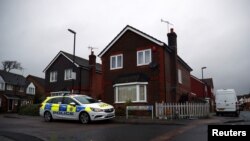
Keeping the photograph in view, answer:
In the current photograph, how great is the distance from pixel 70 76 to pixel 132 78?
1333 centimetres

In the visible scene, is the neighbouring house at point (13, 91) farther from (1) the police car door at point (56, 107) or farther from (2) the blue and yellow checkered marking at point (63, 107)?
(2) the blue and yellow checkered marking at point (63, 107)

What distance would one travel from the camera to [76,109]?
15.6 m

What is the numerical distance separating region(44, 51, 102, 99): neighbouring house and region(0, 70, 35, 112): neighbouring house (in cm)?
1642

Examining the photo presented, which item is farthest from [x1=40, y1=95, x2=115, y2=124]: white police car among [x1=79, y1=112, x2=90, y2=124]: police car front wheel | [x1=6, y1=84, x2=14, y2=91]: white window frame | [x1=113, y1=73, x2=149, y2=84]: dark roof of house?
[x1=6, y1=84, x2=14, y2=91]: white window frame

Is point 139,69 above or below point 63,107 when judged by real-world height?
above

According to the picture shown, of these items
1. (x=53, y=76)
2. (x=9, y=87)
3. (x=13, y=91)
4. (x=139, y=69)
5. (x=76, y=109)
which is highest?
(x=53, y=76)

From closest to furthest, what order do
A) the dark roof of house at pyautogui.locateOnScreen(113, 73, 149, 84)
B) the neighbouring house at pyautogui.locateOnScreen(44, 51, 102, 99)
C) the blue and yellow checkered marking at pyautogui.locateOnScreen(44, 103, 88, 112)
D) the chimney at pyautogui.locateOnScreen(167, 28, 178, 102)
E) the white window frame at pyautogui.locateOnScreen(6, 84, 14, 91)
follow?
the blue and yellow checkered marking at pyautogui.locateOnScreen(44, 103, 88, 112) < the dark roof of house at pyautogui.locateOnScreen(113, 73, 149, 84) < the chimney at pyautogui.locateOnScreen(167, 28, 178, 102) < the neighbouring house at pyautogui.locateOnScreen(44, 51, 102, 99) < the white window frame at pyautogui.locateOnScreen(6, 84, 14, 91)

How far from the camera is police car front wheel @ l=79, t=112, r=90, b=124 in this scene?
15.2 m

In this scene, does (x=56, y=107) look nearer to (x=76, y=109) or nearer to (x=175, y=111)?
(x=76, y=109)

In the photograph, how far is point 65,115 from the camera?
16.1 m

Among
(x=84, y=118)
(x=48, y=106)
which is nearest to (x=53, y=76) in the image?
(x=48, y=106)

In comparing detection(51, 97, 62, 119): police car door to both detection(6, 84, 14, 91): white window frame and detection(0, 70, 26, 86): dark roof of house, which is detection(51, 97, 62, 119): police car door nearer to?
detection(0, 70, 26, 86): dark roof of house

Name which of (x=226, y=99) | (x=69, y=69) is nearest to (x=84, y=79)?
(x=69, y=69)

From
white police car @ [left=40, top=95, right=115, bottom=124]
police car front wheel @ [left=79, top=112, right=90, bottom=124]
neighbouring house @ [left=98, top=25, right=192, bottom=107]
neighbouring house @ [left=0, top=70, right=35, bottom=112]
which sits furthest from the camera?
neighbouring house @ [left=0, top=70, right=35, bottom=112]
